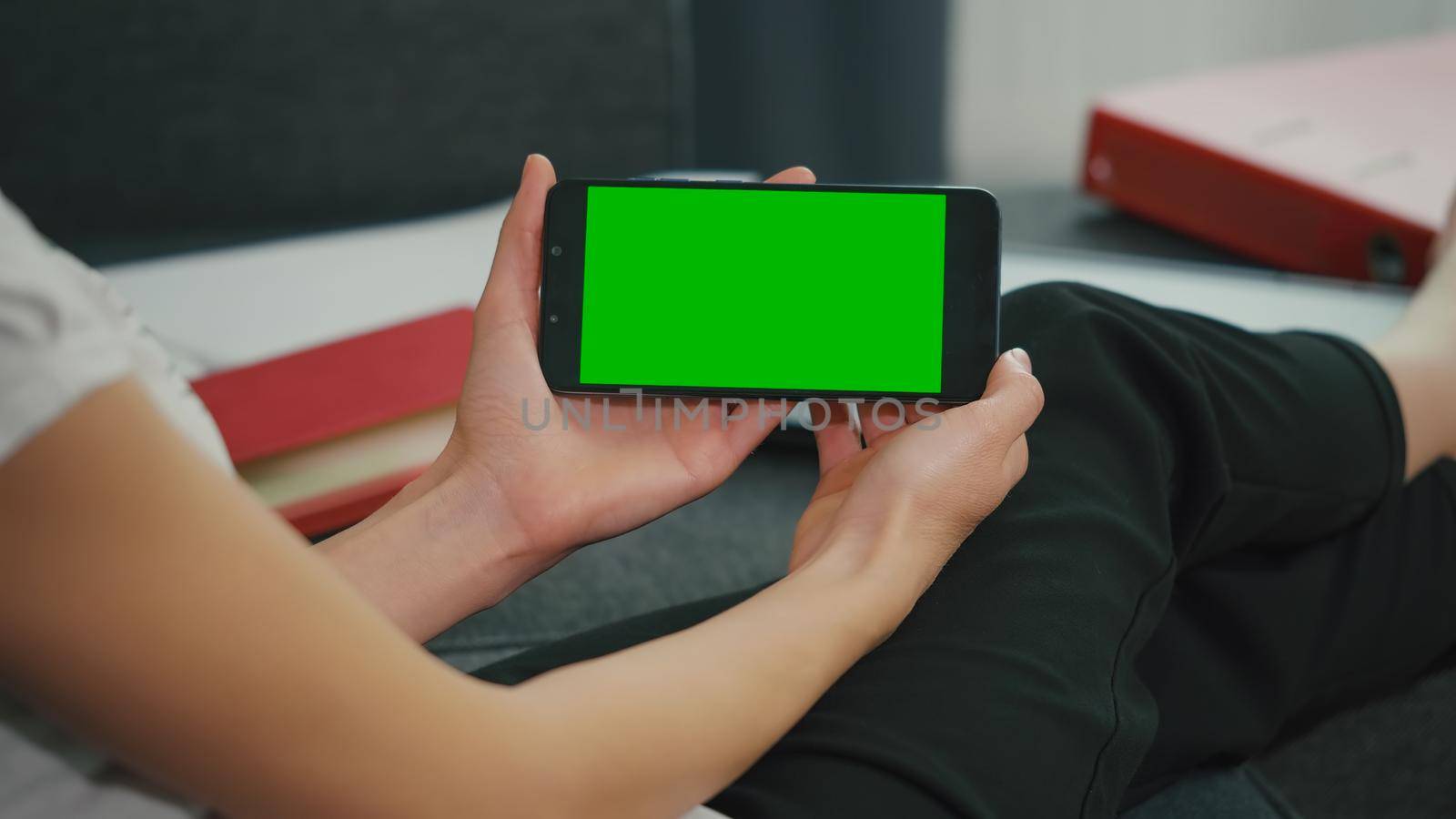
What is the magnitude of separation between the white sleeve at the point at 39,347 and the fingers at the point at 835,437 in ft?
1.30

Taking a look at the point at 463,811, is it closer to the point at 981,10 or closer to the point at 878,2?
the point at 878,2

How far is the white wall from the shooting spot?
1.79 meters

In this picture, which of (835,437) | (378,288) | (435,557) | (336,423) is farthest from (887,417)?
(378,288)

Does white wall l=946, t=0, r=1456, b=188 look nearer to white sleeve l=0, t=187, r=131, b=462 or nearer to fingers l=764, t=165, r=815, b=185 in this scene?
fingers l=764, t=165, r=815, b=185

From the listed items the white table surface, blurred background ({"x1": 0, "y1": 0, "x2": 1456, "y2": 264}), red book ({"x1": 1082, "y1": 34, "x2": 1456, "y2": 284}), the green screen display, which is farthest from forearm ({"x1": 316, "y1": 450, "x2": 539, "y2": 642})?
red book ({"x1": 1082, "y1": 34, "x2": 1456, "y2": 284})

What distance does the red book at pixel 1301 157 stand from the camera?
1108 millimetres

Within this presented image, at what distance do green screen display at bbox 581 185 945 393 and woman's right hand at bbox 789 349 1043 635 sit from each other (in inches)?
3.2

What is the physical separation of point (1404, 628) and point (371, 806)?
0.60 m

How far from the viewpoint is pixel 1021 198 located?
1524 millimetres

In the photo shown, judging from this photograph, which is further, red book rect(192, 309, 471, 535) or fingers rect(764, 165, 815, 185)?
red book rect(192, 309, 471, 535)

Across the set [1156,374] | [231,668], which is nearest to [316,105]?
[1156,374]

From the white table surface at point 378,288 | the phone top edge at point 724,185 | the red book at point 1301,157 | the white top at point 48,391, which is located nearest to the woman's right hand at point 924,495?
the phone top edge at point 724,185

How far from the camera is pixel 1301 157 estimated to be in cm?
118

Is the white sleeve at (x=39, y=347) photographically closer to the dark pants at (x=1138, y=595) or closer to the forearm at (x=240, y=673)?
the forearm at (x=240, y=673)
